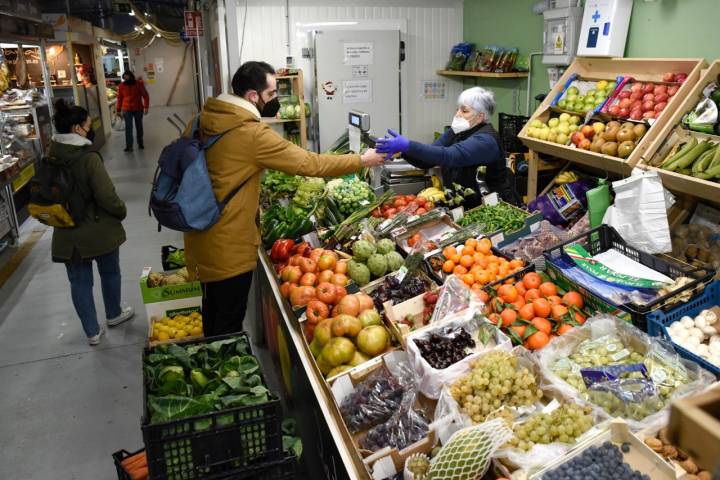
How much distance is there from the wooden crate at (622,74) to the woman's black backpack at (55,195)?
3.41 meters

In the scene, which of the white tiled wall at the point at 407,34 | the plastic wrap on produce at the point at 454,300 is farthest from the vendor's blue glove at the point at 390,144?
the white tiled wall at the point at 407,34

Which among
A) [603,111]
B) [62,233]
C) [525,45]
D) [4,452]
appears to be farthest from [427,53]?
[4,452]

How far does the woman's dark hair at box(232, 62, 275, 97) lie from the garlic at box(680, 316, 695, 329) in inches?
89.2

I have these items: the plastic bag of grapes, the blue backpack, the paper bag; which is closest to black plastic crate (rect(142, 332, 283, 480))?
the plastic bag of grapes

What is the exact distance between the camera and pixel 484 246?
3.16m

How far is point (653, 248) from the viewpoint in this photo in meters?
2.99

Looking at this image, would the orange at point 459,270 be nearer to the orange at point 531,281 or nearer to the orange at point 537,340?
the orange at point 531,281

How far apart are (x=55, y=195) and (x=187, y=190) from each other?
162cm

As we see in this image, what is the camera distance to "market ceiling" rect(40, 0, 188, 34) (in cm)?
1196

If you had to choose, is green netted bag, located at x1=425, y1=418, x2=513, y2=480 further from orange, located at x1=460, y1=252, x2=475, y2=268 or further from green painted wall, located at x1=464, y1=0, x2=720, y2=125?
green painted wall, located at x1=464, y1=0, x2=720, y2=125

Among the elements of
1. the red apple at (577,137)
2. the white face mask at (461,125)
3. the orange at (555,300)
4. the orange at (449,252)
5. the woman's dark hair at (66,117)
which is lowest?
the orange at (555,300)

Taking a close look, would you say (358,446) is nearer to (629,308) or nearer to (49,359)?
(629,308)

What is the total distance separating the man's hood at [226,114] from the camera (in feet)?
10.0

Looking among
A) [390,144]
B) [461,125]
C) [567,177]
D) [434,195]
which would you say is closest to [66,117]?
[390,144]
